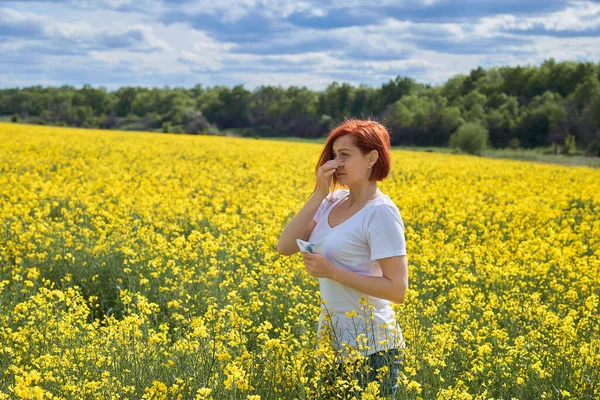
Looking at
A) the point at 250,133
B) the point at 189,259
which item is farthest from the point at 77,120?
the point at 189,259

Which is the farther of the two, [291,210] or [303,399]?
[291,210]

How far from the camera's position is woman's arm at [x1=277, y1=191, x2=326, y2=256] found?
136 inches

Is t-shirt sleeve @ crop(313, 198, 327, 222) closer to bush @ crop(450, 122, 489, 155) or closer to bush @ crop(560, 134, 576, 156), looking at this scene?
bush @ crop(450, 122, 489, 155)

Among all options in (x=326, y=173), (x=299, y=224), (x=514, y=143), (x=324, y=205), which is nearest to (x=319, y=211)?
(x=324, y=205)

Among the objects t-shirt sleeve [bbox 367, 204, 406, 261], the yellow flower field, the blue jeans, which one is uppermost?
t-shirt sleeve [bbox 367, 204, 406, 261]

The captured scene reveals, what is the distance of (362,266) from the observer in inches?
131

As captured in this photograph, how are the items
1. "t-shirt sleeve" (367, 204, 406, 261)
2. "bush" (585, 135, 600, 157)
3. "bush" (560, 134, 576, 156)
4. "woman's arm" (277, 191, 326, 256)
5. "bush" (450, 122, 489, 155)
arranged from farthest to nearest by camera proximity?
1. "bush" (585, 135, 600, 157)
2. "bush" (560, 134, 576, 156)
3. "bush" (450, 122, 489, 155)
4. "woman's arm" (277, 191, 326, 256)
5. "t-shirt sleeve" (367, 204, 406, 261)

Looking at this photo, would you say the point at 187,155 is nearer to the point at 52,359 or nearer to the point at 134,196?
the point at 134,196

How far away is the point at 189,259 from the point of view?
660cm

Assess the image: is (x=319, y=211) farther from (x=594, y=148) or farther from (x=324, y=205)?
(x=594, y=148)

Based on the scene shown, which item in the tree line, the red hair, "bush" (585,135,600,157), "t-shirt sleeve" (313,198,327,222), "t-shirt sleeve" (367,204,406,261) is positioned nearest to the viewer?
"t-shirt sleeve" (367,204,406,261)

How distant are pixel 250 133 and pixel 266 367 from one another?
210ft

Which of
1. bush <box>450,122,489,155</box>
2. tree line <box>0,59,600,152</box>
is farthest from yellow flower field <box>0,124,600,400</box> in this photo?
tree line <box>0,59,600,152</box>

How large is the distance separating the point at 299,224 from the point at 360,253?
0.42m
